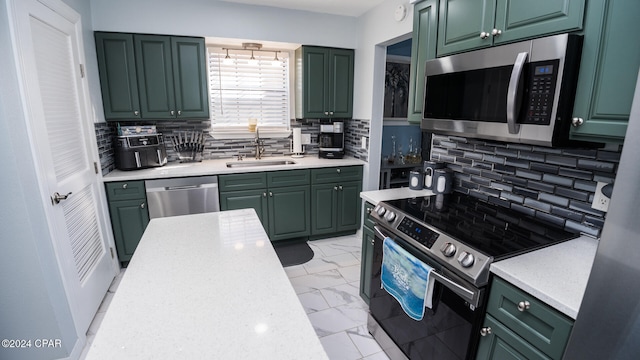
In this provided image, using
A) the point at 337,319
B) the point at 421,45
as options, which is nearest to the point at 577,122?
the point at 421,45

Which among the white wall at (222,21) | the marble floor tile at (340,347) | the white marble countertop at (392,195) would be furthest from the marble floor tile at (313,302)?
the white wall at (222,21)

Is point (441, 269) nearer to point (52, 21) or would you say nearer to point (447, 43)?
point (447, 43)

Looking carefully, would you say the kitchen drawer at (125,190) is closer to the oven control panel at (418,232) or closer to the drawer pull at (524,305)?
the oven control panel at (418,232)

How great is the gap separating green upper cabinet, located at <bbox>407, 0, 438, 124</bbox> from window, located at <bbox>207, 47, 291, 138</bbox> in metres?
2.00

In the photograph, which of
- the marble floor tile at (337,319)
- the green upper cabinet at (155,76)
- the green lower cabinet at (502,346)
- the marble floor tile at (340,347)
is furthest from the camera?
A: the green upper cabinet at (155,76)

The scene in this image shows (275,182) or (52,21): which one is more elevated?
(52,21)

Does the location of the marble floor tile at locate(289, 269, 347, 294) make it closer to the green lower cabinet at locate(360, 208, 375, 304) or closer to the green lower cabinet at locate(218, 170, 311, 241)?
the green lower cabinet at locate(360, 208, 375, 304)

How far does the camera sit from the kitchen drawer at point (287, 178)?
3.13 m

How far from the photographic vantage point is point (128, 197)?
2713mm

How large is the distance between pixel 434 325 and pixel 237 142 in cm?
286

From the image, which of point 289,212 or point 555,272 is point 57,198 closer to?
point 289,212

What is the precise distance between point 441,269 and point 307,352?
0.84m

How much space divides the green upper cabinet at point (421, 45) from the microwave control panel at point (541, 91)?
714 millimetres

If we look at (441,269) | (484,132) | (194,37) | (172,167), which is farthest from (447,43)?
(172,167)
